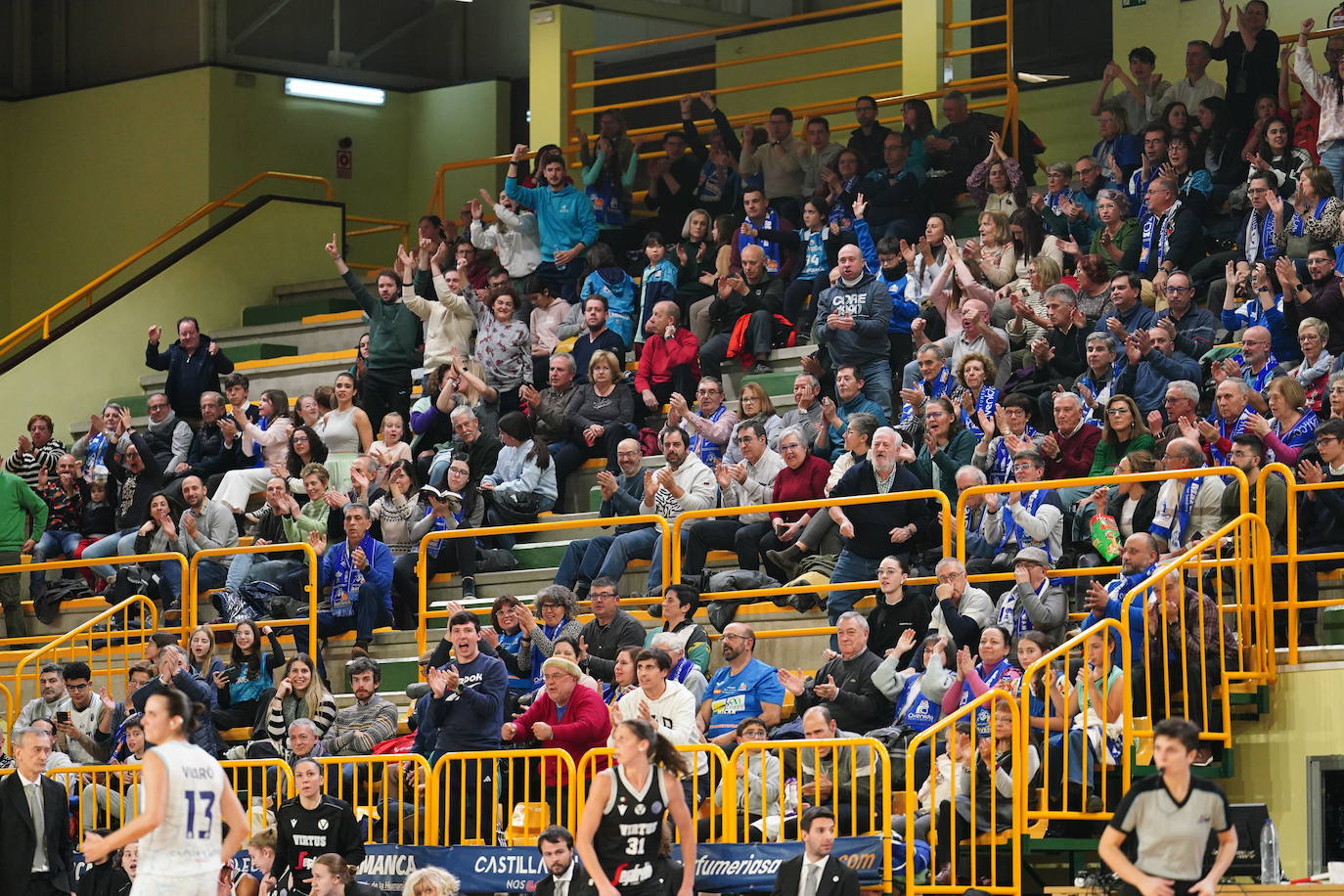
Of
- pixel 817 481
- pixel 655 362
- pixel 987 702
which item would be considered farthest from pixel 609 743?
pixel 655 362

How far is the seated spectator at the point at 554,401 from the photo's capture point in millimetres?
17938

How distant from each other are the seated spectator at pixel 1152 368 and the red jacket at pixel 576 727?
4347 mm

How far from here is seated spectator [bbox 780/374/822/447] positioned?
16234mm

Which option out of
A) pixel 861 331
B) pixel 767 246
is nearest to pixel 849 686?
pixel 861 331

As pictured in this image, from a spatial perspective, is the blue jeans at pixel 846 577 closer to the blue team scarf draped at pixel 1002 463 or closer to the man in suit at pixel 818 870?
the blue team scarf draped at pixel 1002 463

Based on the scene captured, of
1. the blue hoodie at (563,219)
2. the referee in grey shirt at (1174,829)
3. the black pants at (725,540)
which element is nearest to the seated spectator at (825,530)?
the black pants at (725,540)

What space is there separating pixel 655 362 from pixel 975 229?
3.17 metres

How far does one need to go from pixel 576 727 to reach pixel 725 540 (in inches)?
110

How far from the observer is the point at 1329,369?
47.6ft

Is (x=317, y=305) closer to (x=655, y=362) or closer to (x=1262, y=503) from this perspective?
(x=655, y=362)

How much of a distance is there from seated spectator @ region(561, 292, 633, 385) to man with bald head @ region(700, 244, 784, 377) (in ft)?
2.53

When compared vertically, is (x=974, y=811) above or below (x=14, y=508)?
below

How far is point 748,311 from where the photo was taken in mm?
18547

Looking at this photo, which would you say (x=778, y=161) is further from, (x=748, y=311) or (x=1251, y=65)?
(x=1251, y=65)
